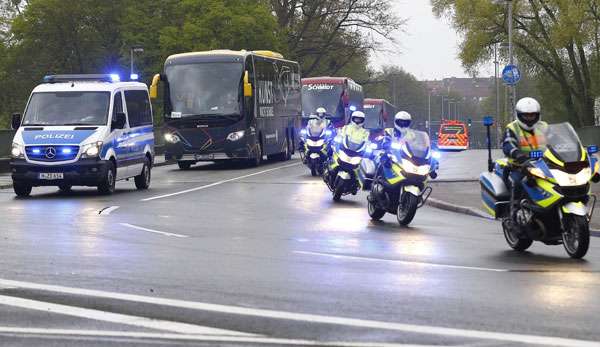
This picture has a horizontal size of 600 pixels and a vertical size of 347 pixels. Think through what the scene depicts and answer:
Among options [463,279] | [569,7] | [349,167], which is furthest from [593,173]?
[569,7]

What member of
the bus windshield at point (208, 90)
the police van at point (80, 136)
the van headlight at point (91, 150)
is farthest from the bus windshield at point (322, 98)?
the van headlight at point (91, 150)

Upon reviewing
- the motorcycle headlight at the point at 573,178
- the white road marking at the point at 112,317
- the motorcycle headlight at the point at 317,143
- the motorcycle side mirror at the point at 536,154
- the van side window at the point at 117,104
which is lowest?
the motorcycle headlight at the point at 317,143

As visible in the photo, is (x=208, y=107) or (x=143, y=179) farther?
(x=208, y=107)

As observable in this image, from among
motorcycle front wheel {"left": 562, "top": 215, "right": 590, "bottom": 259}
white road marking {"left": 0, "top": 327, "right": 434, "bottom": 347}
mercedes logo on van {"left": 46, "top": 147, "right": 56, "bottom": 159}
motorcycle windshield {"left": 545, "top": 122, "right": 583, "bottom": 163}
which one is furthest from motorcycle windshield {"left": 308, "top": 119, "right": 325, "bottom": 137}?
white road marking {"left": 0, "top": 327, "right": 434, "bottom": 347}

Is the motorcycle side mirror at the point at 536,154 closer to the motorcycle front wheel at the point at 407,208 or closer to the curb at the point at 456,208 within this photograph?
the motorcycle front wheel at the point at 407,208

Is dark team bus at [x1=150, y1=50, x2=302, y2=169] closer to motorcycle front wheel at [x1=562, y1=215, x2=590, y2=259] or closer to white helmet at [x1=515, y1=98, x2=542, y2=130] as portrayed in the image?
white helmet at [x1=515, y1=98, x2=542, y2=130]

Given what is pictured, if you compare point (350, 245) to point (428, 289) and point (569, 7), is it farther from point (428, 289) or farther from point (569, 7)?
point (569, 7)

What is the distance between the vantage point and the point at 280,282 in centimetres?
995

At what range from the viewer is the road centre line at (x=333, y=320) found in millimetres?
7148

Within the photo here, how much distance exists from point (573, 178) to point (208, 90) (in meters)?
25.0

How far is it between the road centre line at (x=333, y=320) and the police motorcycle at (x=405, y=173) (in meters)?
7.86

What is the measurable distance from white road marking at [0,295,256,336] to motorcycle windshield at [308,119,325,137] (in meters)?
21.5

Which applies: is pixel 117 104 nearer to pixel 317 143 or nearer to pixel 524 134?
pixel 317 143

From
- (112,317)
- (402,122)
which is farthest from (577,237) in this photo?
(112,317)
